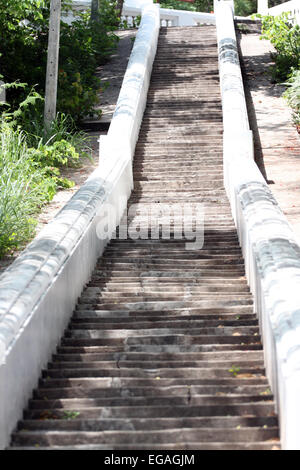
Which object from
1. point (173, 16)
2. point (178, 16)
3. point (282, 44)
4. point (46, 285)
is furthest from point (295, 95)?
point (173, 16)

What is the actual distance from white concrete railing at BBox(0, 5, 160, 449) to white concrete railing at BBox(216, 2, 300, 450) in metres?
1.58

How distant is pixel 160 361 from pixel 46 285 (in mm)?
1020

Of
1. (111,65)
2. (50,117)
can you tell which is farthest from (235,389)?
(111,65)

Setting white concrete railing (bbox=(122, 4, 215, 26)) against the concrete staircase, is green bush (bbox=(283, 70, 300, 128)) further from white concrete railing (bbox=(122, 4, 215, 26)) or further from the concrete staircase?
white concrete railing (bbox=(122, 4, 215, 26))

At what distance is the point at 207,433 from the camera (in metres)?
4.28

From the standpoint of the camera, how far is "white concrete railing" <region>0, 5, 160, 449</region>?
14.4 ft

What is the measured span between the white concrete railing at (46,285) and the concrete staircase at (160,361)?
16 cm

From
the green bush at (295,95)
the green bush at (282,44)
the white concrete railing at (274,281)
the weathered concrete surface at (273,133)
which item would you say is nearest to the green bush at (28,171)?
the white concrete railing at (274,281)

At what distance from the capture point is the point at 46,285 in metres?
5.26

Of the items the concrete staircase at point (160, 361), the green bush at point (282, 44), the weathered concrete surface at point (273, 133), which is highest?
the green bush at point (282, 44)

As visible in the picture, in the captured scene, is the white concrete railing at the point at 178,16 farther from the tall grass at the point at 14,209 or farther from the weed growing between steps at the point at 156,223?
the tall grass at the point at 14,209

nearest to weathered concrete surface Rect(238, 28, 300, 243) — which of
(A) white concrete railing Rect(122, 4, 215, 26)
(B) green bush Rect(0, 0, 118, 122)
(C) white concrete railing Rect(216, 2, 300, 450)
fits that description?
(C) white concrete railing Rect(216, 2, 300, 450)

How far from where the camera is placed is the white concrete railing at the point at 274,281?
3.75m

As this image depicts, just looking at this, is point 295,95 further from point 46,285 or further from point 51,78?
point 46,285
